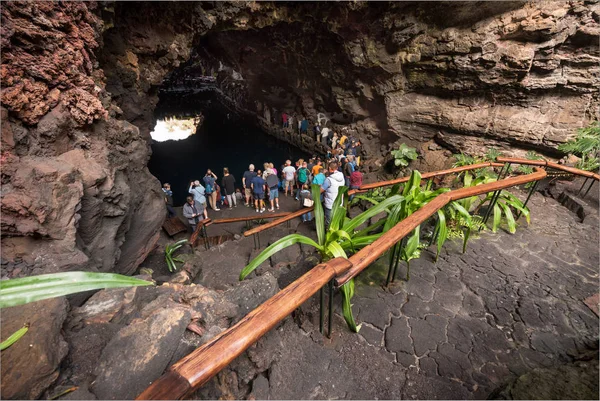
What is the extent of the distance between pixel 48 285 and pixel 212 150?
1469 centimetres

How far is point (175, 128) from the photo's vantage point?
18703mm

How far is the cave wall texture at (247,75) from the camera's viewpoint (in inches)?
117

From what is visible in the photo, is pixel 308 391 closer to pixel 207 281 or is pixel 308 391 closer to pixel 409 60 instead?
pixel 207 281

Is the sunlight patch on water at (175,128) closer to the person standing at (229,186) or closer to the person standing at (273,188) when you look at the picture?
the person standing at (229,186)

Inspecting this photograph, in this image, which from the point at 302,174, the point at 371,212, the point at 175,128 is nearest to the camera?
the point at 371,212

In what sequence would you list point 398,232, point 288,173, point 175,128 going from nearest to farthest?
point 398,232
point 288,173
point 175,128

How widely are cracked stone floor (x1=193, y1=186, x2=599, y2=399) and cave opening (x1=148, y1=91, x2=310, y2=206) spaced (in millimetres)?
9703

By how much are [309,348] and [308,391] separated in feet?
0.87

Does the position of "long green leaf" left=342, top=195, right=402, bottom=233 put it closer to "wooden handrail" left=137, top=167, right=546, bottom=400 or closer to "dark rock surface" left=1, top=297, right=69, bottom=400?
"wooden handrail" left=137, top=167, right=546, bottom=400

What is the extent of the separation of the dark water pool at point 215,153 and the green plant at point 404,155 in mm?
5585

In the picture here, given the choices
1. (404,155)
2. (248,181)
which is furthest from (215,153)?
(404,155)

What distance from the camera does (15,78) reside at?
3010 mm

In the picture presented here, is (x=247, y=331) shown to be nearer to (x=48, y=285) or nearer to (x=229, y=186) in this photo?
(x=48, y=285)

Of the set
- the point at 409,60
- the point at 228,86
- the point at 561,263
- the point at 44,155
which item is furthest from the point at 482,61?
the point at 228,86
